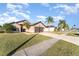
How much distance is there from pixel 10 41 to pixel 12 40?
0.03 meters

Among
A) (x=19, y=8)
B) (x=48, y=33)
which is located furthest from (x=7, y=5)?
(x=48, y=33)

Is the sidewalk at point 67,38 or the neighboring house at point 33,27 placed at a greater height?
the neighboring house at point 33,27

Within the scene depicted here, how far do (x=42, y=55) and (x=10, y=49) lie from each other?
44cm

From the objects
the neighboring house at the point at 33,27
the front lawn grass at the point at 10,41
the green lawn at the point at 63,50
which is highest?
the neighboring house at the point at 33,27

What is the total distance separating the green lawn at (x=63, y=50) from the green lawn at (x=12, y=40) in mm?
194

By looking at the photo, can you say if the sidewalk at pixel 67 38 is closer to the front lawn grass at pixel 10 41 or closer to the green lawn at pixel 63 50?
the green lawn at pixel 63 50

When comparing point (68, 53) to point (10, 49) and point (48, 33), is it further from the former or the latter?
point (10, 49)

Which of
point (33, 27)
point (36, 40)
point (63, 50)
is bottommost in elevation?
point (63, 50)

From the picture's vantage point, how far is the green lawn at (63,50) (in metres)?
2.99

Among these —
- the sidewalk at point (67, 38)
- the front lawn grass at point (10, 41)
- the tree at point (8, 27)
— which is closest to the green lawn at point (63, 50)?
the sidewalk at point (67, 38)

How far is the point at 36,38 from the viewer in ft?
10.0

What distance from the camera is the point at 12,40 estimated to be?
3012mm

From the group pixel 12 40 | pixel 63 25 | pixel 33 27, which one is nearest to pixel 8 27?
pixel 12 40

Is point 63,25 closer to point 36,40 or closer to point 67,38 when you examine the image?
point 67,38
